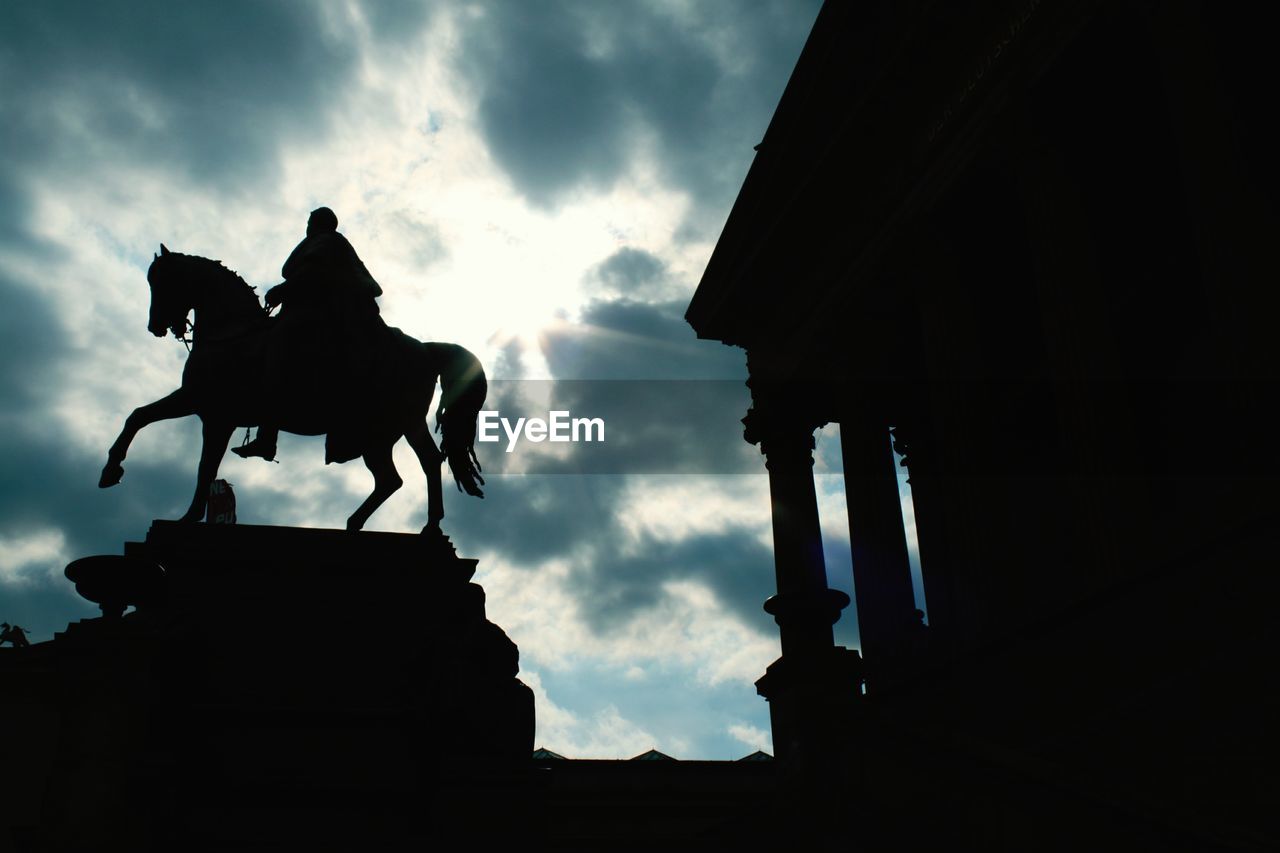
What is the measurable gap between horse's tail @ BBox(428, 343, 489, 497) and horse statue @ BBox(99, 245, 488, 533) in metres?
0.01

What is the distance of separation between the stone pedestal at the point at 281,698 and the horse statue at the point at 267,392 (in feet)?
3.15

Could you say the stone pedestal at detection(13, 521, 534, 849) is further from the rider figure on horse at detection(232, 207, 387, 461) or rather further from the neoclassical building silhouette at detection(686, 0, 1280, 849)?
the neoclassical building silhouette at detection(686, 0, 1280, 849)

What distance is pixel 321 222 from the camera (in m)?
12.4

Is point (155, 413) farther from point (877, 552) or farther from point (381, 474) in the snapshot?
point (877, 552)

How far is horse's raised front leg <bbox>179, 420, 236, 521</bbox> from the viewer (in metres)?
11.0

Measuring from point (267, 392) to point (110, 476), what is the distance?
181 cm

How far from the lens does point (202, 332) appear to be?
11.9 m

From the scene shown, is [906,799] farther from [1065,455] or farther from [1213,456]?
[1213,456]

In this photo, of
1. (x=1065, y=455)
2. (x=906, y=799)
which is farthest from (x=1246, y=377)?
(x=906, y=799)

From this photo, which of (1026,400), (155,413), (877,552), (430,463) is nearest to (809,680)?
(430,463)

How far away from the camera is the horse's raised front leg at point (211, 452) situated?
36.2ft

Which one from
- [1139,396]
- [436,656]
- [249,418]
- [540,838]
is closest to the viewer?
[540,838]

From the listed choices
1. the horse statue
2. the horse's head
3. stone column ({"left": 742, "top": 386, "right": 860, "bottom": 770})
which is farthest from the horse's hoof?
stone column ({"left": 742, "top": 386, "right": 860, "bottom": 770})

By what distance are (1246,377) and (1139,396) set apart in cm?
900
